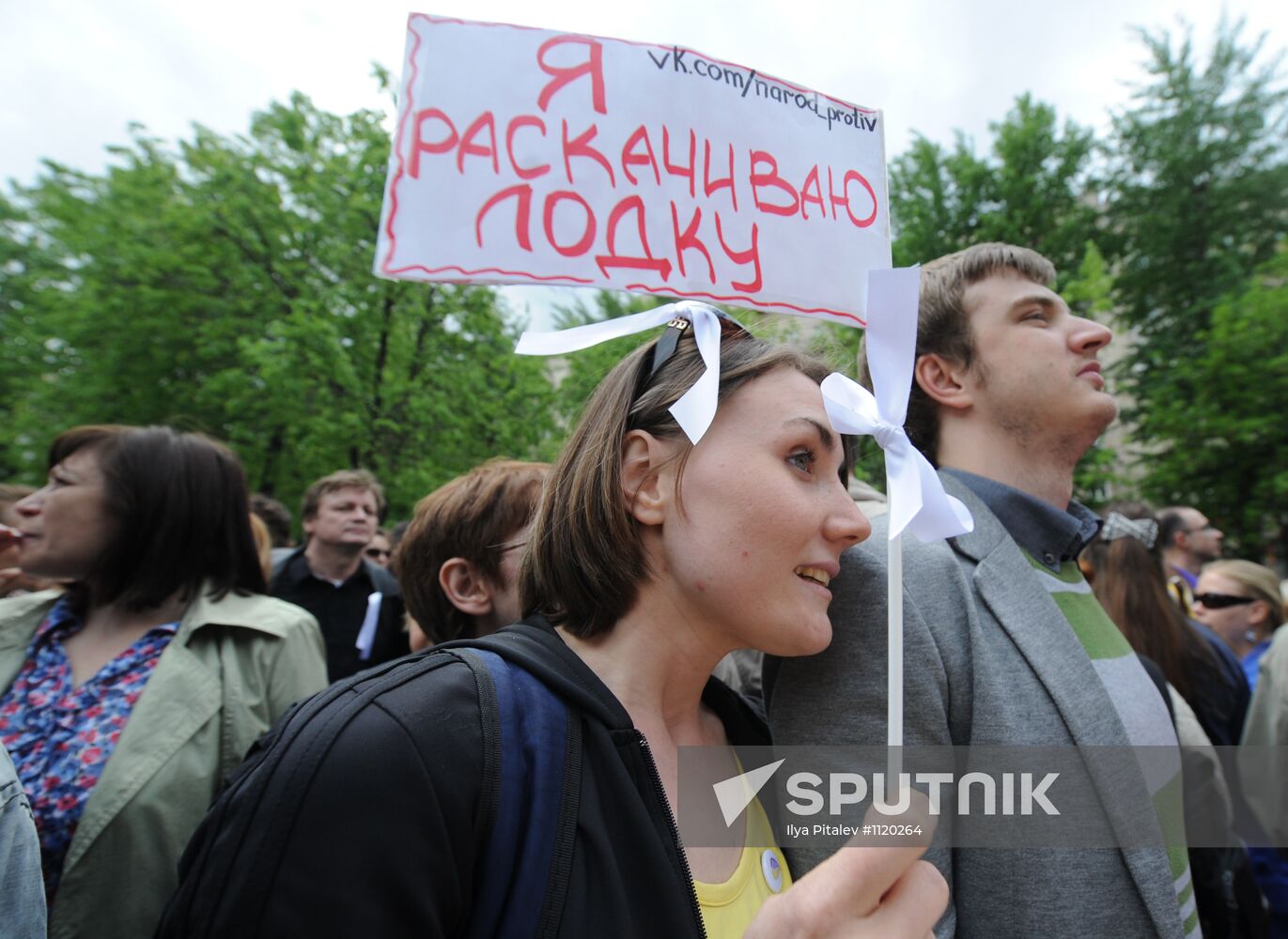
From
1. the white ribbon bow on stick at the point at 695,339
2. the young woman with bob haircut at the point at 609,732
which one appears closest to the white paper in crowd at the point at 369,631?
the young woman with bob haircut at the point at 609,732

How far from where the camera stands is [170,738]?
2.21 metres

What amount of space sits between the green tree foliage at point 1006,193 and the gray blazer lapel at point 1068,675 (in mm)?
14550

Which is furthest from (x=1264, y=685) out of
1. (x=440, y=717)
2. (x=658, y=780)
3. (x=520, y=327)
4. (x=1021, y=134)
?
(x=1021, y=134)

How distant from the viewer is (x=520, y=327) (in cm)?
1215

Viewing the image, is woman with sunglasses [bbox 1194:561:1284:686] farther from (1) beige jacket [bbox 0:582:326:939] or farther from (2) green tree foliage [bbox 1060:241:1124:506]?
(2) green tree foliage [bbox 1060:241:1124:506]

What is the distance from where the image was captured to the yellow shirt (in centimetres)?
127

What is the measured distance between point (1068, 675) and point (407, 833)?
1.27 metres

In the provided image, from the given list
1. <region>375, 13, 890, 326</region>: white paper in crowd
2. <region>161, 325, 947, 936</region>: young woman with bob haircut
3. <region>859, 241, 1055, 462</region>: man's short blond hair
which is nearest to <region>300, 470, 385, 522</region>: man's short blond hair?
<region>859, 241, 1055, 462</region>: man's short blond hair

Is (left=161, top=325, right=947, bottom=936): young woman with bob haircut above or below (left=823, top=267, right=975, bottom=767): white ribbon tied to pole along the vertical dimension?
below

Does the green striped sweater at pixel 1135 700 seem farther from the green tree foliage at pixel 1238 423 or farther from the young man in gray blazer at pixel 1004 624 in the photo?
the green tree foliage at pixel 1238 423

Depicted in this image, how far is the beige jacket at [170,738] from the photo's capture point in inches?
79.4

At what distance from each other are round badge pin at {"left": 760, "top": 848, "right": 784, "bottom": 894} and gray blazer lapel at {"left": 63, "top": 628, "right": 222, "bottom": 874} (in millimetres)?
1625

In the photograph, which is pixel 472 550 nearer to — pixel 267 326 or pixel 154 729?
pixel 154 729

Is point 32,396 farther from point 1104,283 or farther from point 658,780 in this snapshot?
point 1104,283
